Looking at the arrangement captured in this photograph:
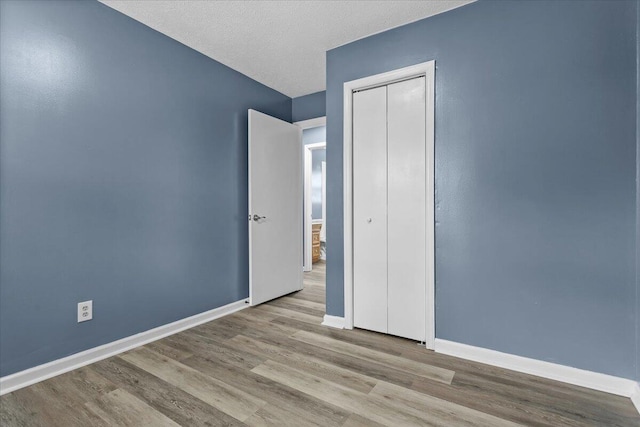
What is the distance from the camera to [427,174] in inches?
89.2

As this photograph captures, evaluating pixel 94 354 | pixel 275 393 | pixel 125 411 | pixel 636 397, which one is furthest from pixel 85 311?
pixel 636 397

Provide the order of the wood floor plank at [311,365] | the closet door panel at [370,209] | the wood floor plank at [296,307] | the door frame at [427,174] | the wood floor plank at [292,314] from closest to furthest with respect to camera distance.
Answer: the wood floor plank at [311,365] → the door frame at [427,174] → the closet door panel at [370,209] → the wood floor plank at [292,314] → the wood floor plank at [296,307]

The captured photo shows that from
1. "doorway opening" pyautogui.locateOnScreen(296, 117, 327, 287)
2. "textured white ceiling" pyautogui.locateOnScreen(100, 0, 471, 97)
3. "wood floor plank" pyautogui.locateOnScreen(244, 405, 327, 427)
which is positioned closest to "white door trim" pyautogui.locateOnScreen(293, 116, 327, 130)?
"doorway opening" pyautogui.locateOnScreen(296, 117, 327, 287)

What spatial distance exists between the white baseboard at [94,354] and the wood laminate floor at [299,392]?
0.20 feet

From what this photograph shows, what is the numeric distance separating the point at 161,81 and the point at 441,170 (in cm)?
237

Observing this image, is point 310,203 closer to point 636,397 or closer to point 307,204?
point 307,204

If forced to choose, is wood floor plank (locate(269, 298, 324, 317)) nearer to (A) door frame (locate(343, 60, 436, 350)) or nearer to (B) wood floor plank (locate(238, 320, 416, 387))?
(A) door frame (locate(343, 60, 436, 350))

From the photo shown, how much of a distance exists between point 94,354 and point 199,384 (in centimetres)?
88

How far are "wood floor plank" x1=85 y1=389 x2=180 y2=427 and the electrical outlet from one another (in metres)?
0.60

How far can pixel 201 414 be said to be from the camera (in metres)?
1.53

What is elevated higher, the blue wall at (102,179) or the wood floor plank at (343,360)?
the blue wall at (102,179)

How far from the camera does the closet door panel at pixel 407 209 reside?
2338 millimetres

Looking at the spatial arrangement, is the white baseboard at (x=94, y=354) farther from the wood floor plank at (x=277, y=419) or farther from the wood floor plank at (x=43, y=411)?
the wood floor plank at (x=277, y=419)

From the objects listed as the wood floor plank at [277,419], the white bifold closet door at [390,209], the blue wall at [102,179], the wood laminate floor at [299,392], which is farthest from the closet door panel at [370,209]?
the blue wall at [102,179]
